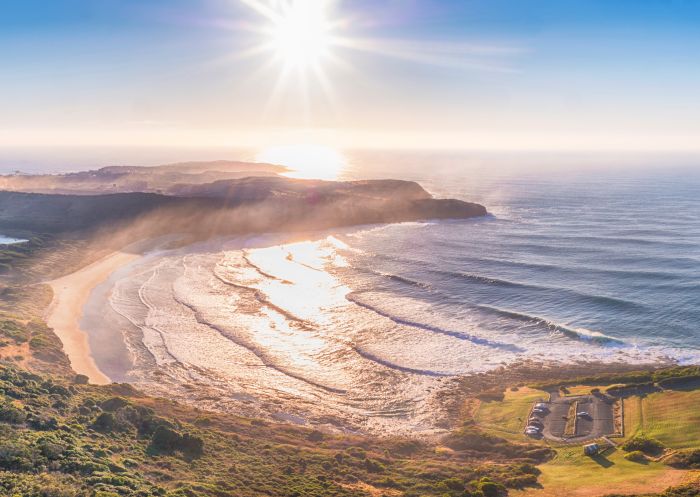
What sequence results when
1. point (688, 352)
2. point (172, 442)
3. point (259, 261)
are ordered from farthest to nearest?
point (259, 261), point (688, 352), point (172, 442)

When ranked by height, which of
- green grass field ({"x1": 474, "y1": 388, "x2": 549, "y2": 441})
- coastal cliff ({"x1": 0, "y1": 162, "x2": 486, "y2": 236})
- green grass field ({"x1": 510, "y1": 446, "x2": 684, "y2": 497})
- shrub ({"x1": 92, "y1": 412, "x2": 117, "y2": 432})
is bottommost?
green grass field ({"x1": 474, "y1": 388, "x2": 549, "y2": 441})

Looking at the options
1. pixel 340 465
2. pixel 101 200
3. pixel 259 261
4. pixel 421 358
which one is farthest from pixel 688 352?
pixel 101 200

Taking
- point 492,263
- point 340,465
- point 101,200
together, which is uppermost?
point 101,200

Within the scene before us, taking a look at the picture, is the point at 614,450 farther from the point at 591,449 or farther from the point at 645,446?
the point at 645,446

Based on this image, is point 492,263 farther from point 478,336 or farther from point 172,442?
point 172,442

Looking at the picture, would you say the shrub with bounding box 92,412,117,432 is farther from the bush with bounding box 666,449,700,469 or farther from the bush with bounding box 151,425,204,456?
the bush with bounding box 666,449,700,469

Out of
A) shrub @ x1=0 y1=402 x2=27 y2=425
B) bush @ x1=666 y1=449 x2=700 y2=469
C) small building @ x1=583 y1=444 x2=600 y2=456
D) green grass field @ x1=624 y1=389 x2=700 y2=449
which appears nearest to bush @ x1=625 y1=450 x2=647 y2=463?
bush @ x1=666 y1=449 x2=700 y2=469
